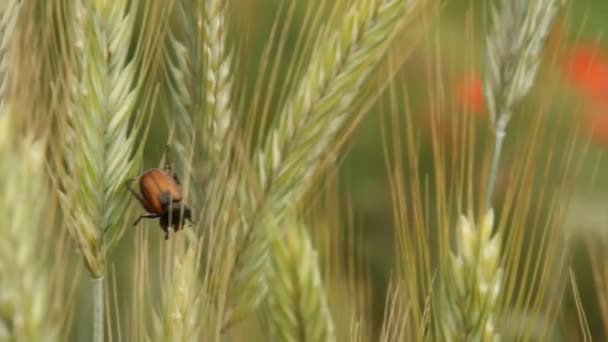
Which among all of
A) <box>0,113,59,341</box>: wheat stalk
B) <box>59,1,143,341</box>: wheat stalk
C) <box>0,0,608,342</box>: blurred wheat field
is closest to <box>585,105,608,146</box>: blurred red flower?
<box>0,0,608,342</box>: blurred wheat field

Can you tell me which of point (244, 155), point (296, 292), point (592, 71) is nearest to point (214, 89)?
point (244, 155)

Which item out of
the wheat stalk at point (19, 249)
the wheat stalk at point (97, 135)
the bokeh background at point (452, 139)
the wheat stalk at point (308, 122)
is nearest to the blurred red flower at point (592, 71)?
the bokeh background at point (452, 139)

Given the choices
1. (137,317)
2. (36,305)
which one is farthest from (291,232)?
(137,317)

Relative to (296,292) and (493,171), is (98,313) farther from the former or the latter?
(493,171)

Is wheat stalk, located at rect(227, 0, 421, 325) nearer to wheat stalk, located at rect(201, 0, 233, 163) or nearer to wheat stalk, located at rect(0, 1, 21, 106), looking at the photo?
wheat stalk, located at rect(201, 0, 233, 163)

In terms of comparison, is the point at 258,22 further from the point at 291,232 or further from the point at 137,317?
the point at 291,232

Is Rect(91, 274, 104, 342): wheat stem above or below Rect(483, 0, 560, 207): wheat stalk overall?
below

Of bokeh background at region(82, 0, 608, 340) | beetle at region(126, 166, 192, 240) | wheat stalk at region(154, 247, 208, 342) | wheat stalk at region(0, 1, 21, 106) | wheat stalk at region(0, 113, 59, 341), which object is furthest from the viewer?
bokeh background at region(82, 0, 608, 340)
